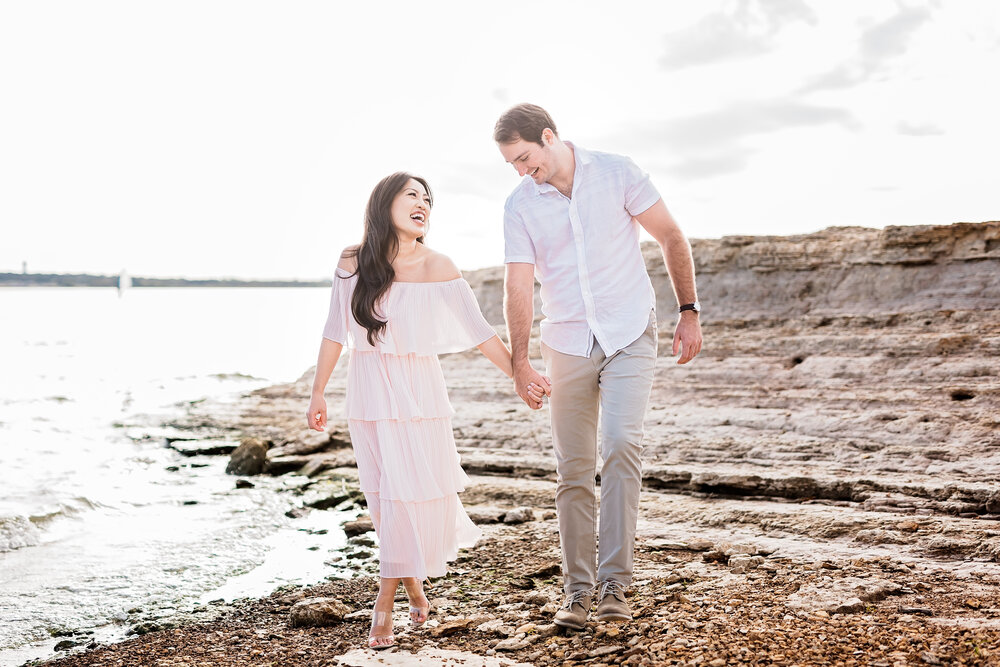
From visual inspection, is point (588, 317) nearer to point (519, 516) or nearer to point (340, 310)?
point (340, 310)

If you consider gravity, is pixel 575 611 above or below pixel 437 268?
below

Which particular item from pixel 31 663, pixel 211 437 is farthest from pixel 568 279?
pixel 211 437

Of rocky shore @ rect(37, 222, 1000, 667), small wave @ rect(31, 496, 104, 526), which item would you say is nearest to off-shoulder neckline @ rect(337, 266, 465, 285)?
rocky shore @ rect(37, 222, 1000, 667)

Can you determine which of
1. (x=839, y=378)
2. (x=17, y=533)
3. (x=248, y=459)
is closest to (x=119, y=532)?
(x=17, y=533)

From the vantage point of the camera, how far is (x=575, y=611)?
3.99 meters

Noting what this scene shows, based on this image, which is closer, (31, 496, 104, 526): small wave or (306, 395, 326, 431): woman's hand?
(306, 395, 326, 431): woman's hand

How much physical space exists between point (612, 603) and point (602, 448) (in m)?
0.75

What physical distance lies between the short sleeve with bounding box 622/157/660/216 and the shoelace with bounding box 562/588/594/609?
1.94 metres

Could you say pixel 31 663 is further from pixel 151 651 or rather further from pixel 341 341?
pixel 341 341

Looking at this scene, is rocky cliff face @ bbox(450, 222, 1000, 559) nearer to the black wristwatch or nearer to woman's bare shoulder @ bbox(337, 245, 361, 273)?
the black wristwatch

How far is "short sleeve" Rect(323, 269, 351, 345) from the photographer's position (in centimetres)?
423

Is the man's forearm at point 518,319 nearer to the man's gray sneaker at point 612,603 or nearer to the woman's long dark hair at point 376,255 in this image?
the woman's long dark hair at point 376,255

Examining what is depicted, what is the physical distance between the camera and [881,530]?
18.4ft

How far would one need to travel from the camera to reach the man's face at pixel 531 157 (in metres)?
4.11
